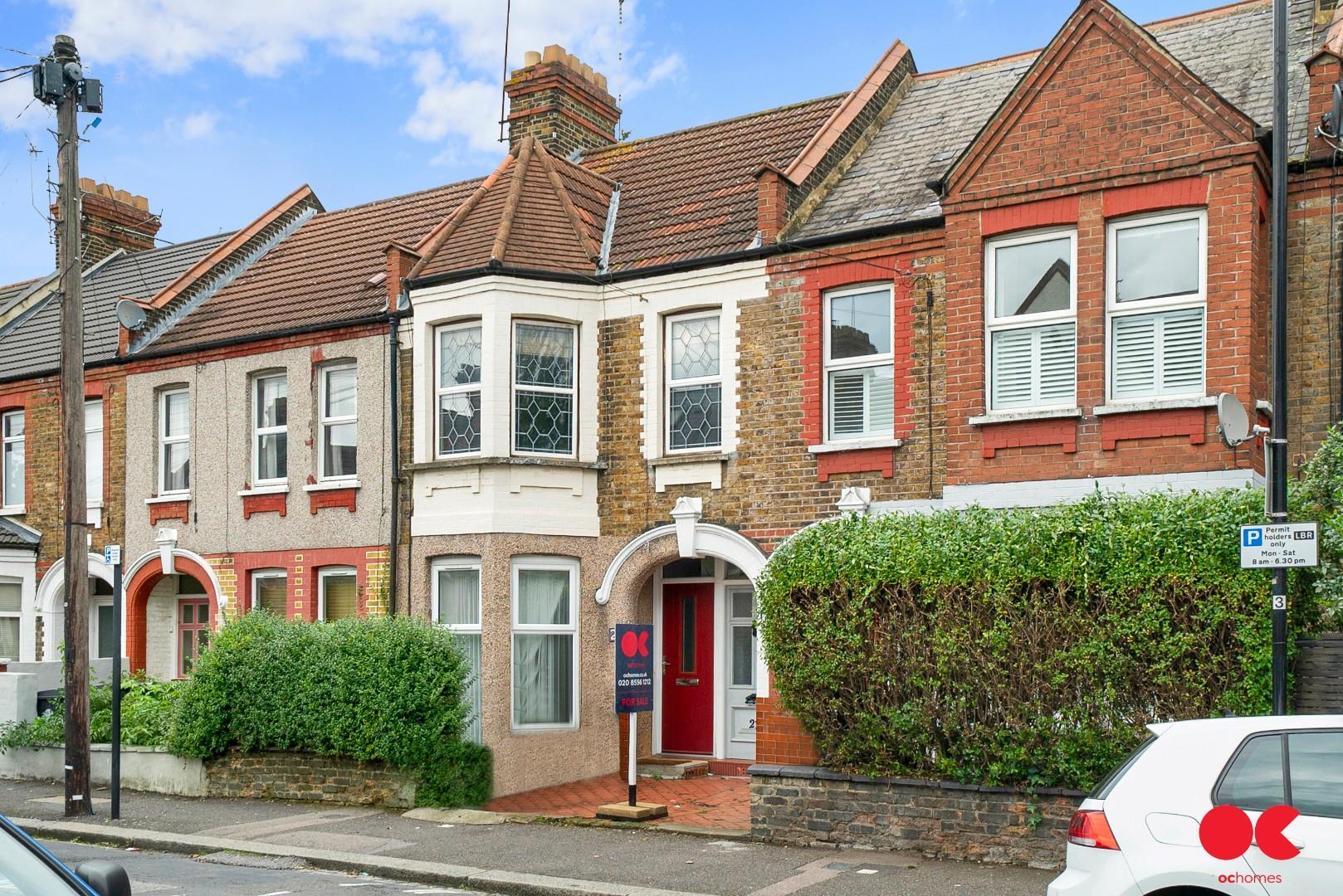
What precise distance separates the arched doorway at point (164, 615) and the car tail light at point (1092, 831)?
52.2ft

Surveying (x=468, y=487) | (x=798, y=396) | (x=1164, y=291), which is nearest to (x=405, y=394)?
(x=468, y=487)

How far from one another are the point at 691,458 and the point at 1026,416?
424cm

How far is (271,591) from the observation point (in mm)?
19562

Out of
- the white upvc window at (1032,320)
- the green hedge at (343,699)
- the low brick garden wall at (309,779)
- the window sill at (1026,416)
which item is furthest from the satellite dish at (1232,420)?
the low brick garden wall at (309,779)

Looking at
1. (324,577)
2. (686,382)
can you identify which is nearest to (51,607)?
(324,577)

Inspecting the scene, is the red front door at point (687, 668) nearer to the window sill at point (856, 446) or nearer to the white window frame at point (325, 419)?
the window sill at point (856, 446)

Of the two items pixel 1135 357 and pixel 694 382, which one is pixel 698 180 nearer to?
pixel 694 382

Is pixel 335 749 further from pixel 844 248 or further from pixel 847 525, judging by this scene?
pixel 844 248

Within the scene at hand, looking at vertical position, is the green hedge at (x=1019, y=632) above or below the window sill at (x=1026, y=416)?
below

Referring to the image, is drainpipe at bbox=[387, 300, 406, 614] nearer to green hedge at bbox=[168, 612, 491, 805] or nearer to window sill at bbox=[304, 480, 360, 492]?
window sill at bbox=[304, 480, 360, 492]

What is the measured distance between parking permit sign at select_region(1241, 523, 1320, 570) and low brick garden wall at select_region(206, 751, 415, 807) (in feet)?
30.1

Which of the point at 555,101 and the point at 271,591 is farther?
the point at 555,101

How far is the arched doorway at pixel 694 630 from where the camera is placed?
16.3 metres

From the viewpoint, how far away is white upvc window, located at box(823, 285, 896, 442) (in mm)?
14930
